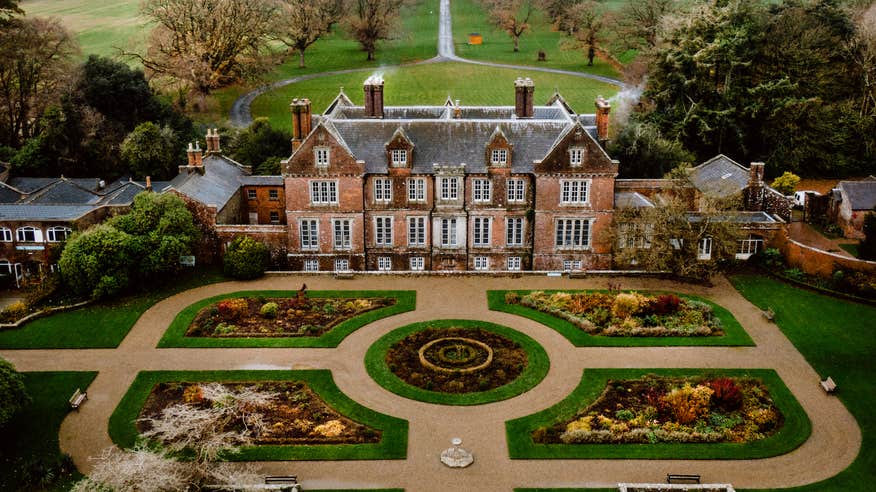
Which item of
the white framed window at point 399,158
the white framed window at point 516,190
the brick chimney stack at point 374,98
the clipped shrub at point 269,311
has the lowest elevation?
the clipped shrub at point 269,311

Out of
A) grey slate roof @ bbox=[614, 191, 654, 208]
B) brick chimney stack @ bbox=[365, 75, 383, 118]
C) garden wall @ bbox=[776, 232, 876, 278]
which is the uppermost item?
brick chimney stack @ bbox=[365, 75, 383, 118]

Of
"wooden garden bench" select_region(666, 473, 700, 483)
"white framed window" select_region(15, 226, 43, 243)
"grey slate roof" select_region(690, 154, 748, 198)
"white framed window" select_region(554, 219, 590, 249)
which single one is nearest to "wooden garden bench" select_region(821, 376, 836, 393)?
"wooden garden bench" select_region(666, 473, 700, 483)

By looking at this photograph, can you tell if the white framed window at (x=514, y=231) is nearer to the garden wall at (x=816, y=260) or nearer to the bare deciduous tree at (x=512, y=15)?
the garden wall at (x=816, y=260)

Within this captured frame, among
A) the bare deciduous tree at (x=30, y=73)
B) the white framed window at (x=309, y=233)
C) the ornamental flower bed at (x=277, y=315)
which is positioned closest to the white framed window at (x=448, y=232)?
the ornamental flower bed at (x=277, y=315)

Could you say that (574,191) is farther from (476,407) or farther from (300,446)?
(300,446)

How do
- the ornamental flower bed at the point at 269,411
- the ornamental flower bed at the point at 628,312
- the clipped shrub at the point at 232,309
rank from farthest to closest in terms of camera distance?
the clipped shrub at the point at 232,309 < the ornamental flower bed at the point at 628,312 < the ornamental flower bed at the point at 269,411

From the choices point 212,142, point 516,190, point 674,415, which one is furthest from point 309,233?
point 674,415

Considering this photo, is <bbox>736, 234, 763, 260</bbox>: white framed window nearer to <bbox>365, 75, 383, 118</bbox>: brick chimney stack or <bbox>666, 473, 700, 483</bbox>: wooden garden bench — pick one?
<bbox>666, 473, 700, 483</bbox>: wooden garden bench
